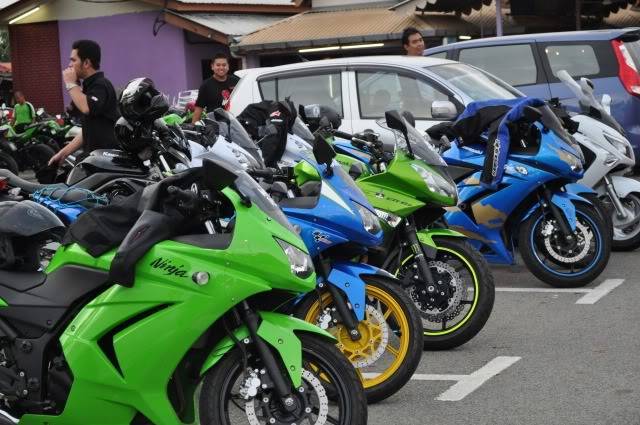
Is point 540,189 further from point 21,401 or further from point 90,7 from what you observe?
point 90,7

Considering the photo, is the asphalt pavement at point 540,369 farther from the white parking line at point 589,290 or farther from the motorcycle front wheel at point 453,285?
the motorcycle front wheel at point 453,285

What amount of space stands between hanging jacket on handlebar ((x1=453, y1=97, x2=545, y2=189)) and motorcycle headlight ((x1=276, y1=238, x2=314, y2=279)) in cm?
410

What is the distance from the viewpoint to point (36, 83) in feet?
116

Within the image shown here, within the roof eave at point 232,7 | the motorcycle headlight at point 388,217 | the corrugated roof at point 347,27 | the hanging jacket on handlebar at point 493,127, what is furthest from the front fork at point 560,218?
the roof eave at point 232,7

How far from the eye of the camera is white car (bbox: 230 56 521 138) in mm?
10838

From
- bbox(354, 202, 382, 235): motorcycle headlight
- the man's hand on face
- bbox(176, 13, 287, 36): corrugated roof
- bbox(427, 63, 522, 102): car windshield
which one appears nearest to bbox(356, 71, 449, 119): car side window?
bbox(427, 63, 522, 102): car windshield

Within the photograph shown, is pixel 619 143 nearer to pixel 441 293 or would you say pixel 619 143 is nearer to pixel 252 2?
pixel 441 293

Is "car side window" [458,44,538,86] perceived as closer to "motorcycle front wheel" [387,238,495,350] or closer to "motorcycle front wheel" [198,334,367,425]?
"motorcycle front wheel" [387,238,495,350]

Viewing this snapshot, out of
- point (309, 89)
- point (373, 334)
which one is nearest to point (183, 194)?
point (373, 334)

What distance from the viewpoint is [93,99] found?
9211 mm

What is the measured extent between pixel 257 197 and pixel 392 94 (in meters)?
6.58

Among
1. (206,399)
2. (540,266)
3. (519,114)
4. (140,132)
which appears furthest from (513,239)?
(206,399)

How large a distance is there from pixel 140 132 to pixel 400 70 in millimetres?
3654

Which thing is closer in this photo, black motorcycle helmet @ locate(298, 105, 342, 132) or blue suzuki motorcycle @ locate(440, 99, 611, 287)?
black motorcycle helmet @ locate(298, 105, 342, 132)
